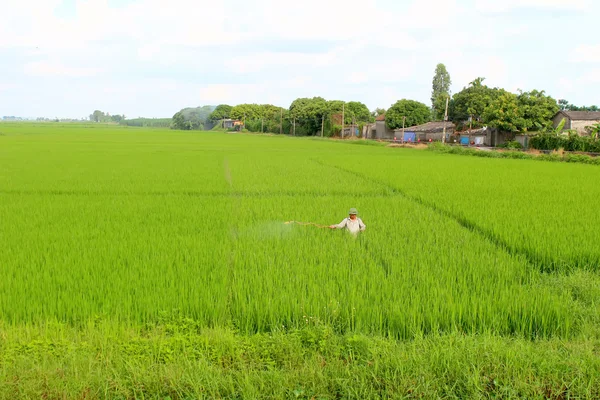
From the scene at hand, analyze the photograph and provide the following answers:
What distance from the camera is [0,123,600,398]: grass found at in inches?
113

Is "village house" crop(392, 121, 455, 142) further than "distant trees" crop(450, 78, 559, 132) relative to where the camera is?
Yes

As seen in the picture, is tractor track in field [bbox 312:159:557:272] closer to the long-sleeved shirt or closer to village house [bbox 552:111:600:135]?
the long-sleeved shirt

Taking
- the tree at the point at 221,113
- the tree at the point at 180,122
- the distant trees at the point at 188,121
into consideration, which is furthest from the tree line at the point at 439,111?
the tree at the point at 180,122

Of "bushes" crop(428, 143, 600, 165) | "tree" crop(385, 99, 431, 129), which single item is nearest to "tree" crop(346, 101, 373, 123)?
"tree" crop(385, 99, 431, 129)

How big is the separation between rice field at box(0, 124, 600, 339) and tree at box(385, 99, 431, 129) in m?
46.8

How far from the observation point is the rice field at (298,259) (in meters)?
3.63

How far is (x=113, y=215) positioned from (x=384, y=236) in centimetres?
424

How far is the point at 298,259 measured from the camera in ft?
16.1

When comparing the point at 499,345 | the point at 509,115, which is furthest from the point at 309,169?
the point at 509,115

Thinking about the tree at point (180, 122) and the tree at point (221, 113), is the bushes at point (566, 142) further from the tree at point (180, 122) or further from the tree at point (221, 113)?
the tree at point (180, 122)

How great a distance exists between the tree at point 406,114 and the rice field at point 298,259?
46818 millimetres

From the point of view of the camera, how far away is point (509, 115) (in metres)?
35.4

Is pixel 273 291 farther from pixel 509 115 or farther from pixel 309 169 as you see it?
pixel 509 115

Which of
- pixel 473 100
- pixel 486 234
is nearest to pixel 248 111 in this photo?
pixel 473 100
